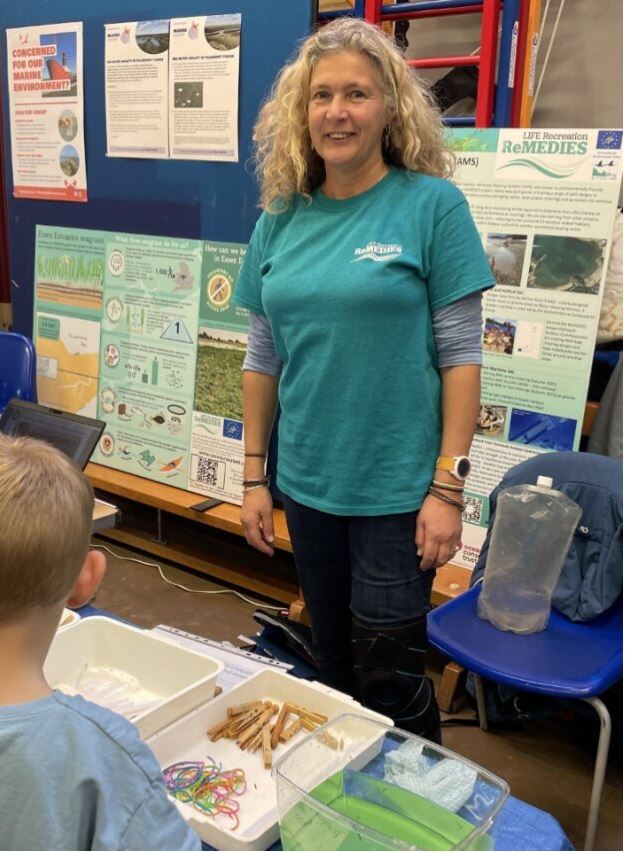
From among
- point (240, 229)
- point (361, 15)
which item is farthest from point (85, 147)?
point (361, 15)

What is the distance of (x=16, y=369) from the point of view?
297cm

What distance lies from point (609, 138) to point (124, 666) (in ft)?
5.87

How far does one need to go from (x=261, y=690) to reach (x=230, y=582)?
200cm

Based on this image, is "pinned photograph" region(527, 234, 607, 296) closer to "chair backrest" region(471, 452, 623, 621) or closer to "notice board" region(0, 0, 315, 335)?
"chair backrest" region(471, 452, 623, 621)

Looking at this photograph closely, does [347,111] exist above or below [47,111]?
below

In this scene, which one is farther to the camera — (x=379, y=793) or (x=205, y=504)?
(x=205, y=504)

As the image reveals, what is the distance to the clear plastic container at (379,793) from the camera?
2.90 ft

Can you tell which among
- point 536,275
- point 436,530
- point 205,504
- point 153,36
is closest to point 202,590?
point 205,504

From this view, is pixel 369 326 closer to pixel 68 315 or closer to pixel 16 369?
pixel 16 369

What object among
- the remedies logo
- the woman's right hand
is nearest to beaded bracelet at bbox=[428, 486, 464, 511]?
the woman's right hand

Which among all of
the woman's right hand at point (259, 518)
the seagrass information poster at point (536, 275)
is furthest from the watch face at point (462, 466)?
the seagrass information poster at point (536, 275)

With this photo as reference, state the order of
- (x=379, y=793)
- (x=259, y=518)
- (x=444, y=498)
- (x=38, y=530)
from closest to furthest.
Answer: (x=38, y=530), (x=379, y=793), (x=444, y=498), (x=259, y=518)

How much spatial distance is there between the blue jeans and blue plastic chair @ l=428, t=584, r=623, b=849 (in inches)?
15.9

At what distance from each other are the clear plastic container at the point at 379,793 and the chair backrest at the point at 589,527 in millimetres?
1079
